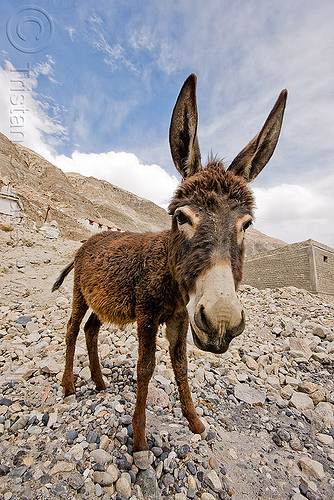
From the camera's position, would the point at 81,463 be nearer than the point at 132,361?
Yes

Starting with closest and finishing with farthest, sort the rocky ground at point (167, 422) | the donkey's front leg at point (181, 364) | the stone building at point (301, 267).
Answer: the rocky ground at point (167, 422) → the donkey's front leg at point (181, 364) → the stone building at point (301, 267)

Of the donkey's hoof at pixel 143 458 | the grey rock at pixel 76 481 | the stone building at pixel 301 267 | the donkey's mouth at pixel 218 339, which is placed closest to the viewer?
the donkey's mouth at pixel 218 339

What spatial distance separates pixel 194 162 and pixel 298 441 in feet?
11.5

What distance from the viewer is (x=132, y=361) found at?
13.4ft

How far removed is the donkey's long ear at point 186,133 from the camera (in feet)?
6.53

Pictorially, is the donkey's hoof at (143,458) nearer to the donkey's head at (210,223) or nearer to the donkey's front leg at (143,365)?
the donkey's front leg at (143,365)

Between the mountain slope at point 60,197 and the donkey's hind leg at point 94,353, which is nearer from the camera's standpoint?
the donkey's hind leg at point 94,353

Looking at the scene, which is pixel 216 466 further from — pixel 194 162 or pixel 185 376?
pixel 194 162

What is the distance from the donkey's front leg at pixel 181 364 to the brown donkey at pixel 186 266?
0.04 feet

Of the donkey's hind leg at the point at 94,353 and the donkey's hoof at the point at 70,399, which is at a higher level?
the donkey's hind leg at the point at 94,353

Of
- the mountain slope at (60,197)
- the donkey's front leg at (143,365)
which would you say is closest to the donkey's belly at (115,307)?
the donkey's front leg at (143,365)

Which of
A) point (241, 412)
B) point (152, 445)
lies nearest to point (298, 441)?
point (241, 412)

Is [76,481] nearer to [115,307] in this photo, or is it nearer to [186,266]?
[115,307]

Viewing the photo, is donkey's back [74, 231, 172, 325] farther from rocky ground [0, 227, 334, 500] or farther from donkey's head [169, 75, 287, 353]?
rocky ground [0, 227, 334, 500]
